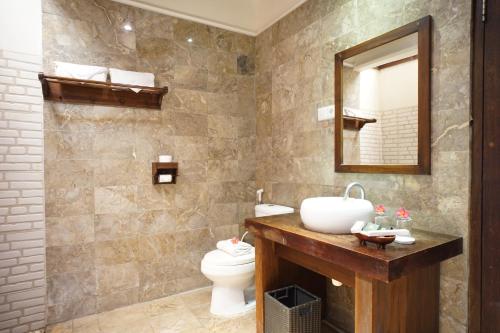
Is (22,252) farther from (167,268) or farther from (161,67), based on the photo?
(161,67)

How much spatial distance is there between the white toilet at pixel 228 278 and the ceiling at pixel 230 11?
84.8 inches

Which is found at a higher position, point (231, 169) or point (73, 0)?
point (73, 0)

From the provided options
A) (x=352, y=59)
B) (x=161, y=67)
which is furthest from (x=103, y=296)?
(x=352, y=59)

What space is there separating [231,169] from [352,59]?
152cm

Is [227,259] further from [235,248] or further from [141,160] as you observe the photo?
[141,160]

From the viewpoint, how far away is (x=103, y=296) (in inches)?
94.5

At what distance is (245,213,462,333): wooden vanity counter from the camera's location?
124 centimetres

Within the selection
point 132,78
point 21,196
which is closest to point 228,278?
point 21,196

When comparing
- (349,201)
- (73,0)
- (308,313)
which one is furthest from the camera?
(73,0)

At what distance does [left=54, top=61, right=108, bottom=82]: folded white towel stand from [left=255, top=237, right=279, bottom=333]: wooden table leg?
1743 mm

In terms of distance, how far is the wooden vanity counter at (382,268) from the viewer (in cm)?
124

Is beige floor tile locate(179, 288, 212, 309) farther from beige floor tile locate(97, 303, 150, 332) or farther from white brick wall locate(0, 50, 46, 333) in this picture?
white brick wall locate(0, 50, 46, 333)

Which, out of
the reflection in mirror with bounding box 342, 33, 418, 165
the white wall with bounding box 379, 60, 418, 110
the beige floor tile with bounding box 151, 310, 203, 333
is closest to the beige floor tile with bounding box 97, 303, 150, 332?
the beige floor tile with bounding box 151, 310, 203, 333

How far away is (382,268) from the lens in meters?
1.17
